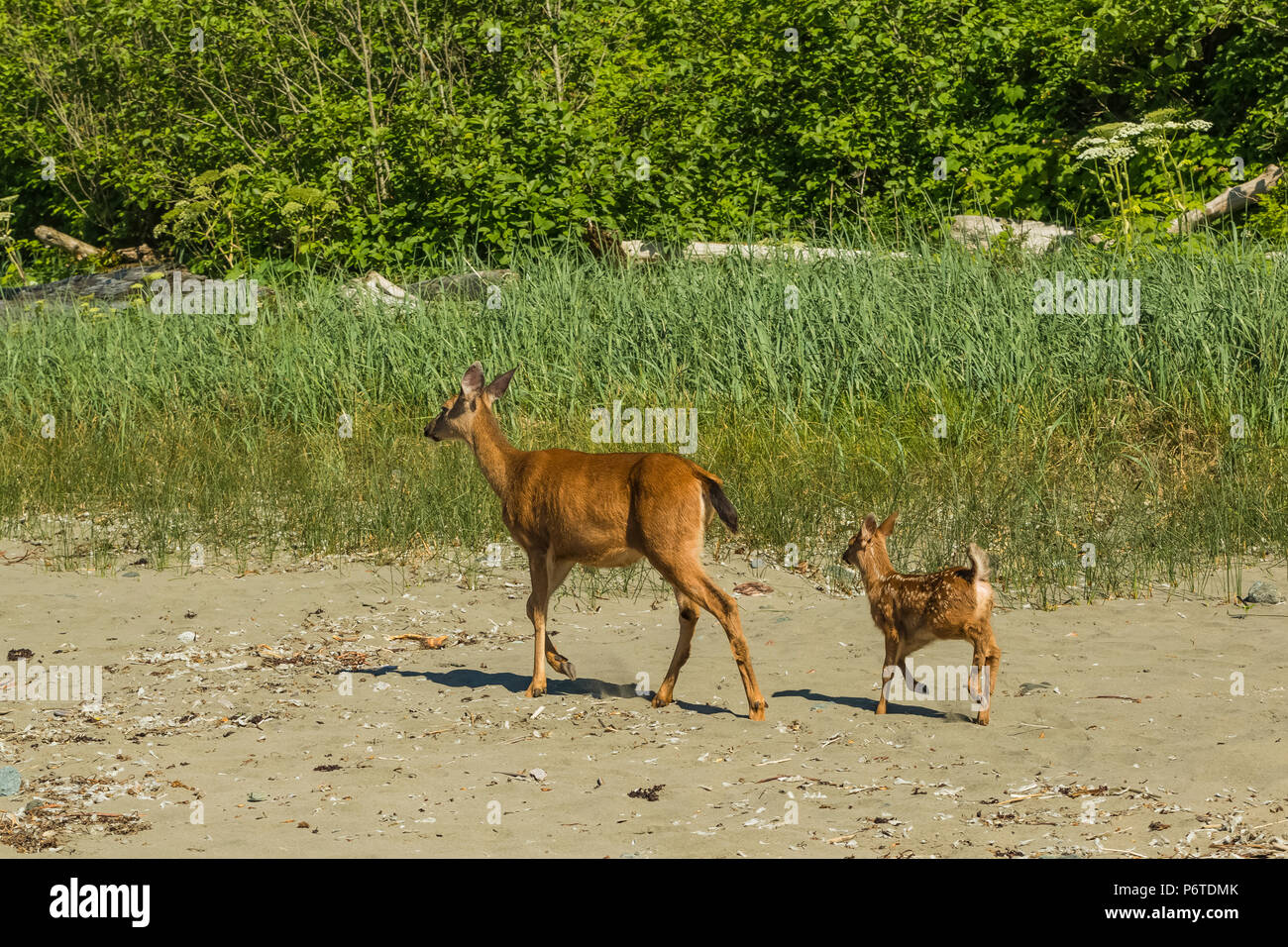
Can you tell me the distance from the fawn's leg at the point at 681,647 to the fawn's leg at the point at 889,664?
0.87m

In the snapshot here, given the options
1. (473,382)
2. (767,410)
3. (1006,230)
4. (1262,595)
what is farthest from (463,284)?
(1262,595)

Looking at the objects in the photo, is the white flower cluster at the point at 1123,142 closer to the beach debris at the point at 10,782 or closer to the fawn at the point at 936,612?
the fawn at the point at 936,612

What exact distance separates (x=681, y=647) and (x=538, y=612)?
29.0 inches

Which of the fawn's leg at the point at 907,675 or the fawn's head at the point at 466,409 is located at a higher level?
the fawn's head at the point at 466,409

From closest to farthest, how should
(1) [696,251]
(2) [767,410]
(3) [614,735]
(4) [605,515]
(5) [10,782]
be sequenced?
(5) [10,782] → (3) [614,735] → (4) [605,515] → (2) [767,410] → (1) [696,251]

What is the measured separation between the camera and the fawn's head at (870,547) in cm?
675

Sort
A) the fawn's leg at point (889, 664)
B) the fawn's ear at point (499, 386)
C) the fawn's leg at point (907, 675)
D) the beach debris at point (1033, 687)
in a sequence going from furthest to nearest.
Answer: the fawn's ear at point (499, 386) < the beach debris at point (1033, 687) < the fawn's leg at point (907, 675) < the fawn's leg at point (889, 664)

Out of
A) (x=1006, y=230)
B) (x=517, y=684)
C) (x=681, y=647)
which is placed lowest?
(x=517, y=684)

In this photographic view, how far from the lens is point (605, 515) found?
647 cm

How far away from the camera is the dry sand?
16.8 ft

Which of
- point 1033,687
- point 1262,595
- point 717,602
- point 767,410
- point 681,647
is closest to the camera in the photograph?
point 717,602

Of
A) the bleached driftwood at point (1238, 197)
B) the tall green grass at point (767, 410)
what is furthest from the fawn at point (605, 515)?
the bleached driftwood at point (1238, 197)

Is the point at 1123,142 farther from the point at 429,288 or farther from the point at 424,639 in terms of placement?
the point at 424,639

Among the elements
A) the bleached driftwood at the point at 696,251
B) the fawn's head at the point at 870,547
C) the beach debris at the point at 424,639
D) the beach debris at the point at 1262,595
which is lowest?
the beach debris at the point at 424,639
